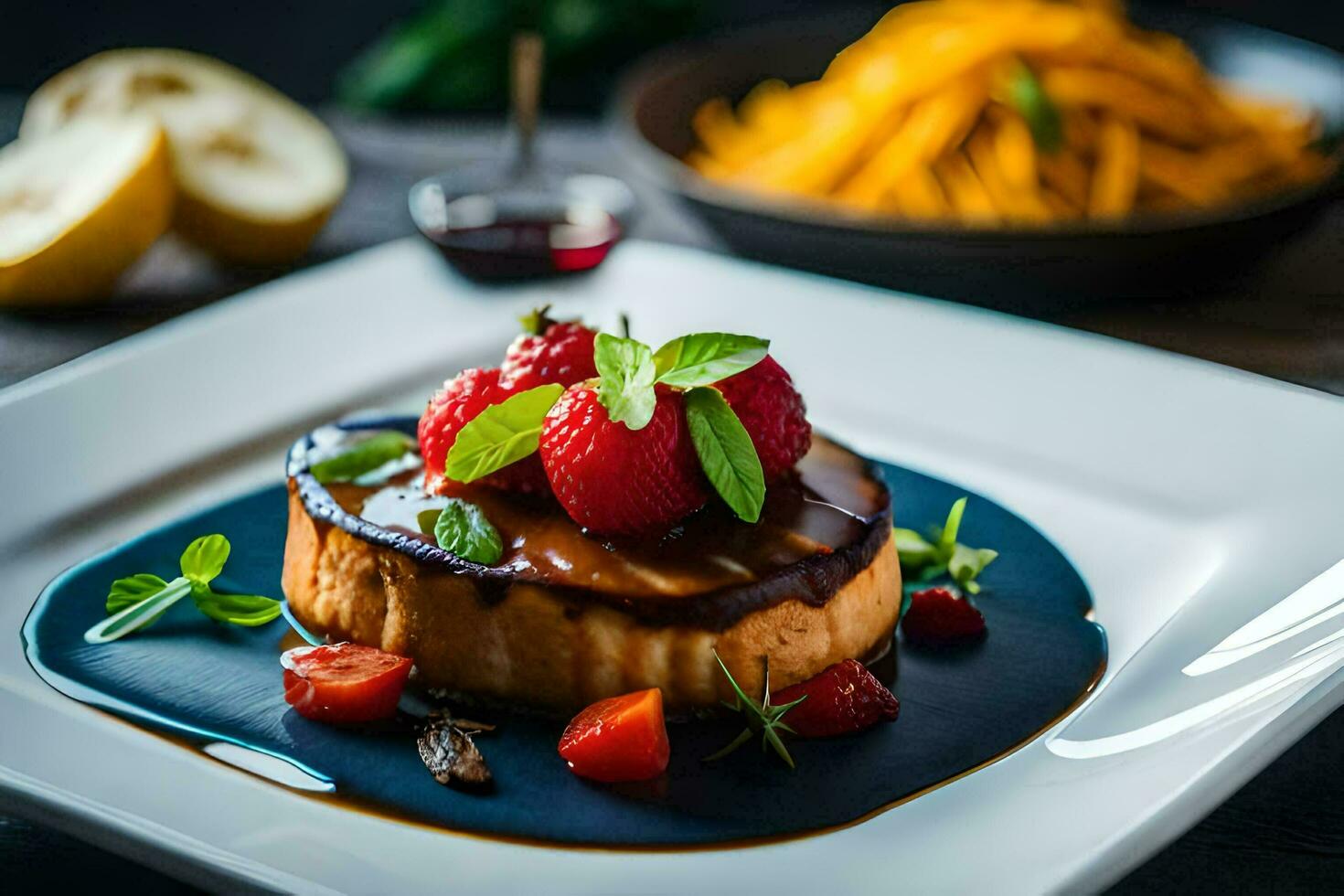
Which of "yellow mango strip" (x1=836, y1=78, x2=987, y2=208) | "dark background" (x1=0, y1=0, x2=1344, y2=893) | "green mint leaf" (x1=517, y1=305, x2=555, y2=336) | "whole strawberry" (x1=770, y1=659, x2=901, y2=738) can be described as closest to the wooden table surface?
"dark background" (x1=0, y1=0, x2=1344, y2=893)

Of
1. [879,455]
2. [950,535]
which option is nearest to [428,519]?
[950,535]

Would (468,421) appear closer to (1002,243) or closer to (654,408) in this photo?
(654,408)

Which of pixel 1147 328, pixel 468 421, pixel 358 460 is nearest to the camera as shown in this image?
pixel 468 421

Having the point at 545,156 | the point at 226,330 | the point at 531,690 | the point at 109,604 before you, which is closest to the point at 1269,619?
the point at 531,690

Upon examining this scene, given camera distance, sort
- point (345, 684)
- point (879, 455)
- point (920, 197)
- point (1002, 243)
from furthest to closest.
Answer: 1. point (920, 197)
2. point (1002, 243)
3. point (879, 455)
4. point (345, 684)

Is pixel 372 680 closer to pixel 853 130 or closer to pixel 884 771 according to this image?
pixel 884 771

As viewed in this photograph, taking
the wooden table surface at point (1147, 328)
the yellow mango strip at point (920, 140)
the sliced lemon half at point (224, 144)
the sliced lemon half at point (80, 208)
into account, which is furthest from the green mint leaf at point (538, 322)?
the yellow mango strip at point (920, 140)

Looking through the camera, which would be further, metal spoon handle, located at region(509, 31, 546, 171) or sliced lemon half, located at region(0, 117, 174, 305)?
metal spoon handle, located at region(509, 31, 546, 171)

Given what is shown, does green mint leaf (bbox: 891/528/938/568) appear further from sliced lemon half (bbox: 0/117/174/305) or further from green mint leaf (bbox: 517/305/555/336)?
sliced lemon half (bbox: 0/117/174/305)
